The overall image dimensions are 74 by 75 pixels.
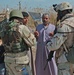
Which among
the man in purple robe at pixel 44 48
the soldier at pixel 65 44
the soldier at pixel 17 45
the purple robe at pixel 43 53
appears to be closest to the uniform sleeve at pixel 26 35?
the soldier at pixel 17 45

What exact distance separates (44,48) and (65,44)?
2.72 m

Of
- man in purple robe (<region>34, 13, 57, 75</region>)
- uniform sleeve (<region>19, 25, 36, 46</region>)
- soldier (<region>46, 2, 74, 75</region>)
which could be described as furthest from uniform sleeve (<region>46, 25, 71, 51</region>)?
man in purple robe (<region>34, 13, 57, 75</region>)

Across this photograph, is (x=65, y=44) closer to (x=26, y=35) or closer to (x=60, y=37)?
(x=60, y=37)

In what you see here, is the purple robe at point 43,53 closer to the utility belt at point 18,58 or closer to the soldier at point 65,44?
the utility belt at point 18,58

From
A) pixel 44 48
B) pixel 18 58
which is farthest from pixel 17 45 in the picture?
pixel 44 48

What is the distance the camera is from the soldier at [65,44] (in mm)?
6098

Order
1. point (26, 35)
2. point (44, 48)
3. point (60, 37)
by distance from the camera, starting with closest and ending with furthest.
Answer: point (60, 37)
point (26, 35)
point (44, 48)

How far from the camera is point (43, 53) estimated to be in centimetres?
889

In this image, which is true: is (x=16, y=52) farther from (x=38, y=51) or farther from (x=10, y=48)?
(x=38, y=51)

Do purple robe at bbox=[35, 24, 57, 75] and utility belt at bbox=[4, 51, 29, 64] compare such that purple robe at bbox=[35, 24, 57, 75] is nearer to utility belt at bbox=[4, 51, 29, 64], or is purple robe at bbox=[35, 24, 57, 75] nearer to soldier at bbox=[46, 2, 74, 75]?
utility belt at bbox=[4, 51, 29, 64]

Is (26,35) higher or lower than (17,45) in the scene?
higher

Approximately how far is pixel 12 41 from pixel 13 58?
317mm

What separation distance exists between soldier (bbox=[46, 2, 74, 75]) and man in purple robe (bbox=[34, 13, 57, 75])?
2396 millimetres

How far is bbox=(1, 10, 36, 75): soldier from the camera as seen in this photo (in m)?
6.72
